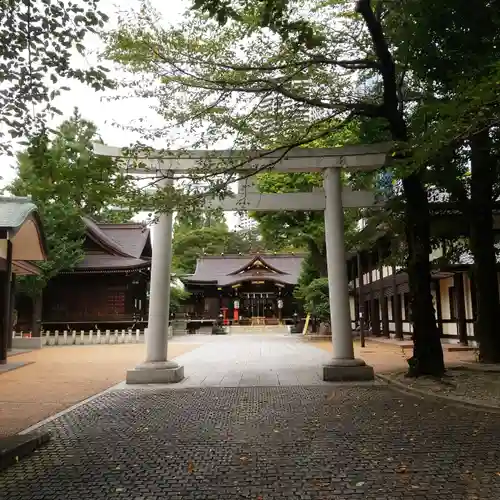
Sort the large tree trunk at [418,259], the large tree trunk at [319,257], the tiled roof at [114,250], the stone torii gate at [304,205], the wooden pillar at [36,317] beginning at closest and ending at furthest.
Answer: the large tree trunk at [418,259] → the stone torii gate at [304,205] → the wooden pillar at [36,317] → the tiled roof at [114,250] → the large tree trunk at [319,257]

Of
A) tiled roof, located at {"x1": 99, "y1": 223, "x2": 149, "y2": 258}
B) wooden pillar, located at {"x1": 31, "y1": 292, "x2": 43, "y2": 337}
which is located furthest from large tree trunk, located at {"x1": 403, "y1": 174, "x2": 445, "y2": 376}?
tiled roof, located at {"x1": 99, "y1": 223, "x2": 149, "y2": 258}

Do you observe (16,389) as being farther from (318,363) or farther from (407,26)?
(407,26)

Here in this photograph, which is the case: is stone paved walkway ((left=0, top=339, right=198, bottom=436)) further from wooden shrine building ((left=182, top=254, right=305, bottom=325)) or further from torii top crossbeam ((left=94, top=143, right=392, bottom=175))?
wooden shrine building ((left=182, top=254, right=305, bottom=325))

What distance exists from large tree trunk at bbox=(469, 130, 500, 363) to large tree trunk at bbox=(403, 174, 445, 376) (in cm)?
253

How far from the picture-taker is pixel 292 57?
363 inches

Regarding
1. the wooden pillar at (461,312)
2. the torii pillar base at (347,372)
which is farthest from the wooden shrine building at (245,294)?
the torii pillar base at (347,372)

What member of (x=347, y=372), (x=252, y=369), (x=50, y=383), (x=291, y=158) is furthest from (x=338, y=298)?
(x=50, y=383)

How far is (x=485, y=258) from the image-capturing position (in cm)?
1184

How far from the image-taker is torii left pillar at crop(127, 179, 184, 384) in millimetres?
10562

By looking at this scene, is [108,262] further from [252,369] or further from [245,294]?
[252,369]

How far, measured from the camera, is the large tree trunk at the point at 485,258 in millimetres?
11750

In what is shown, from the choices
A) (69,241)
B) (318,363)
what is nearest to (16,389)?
(318,363)

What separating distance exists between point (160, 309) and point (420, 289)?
5486 millimetres

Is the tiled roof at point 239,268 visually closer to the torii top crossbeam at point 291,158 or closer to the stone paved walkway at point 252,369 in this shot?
the stone paved walkway at point 252,369
